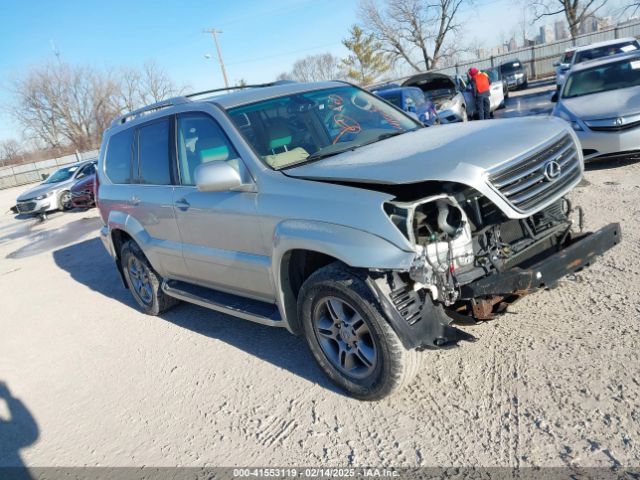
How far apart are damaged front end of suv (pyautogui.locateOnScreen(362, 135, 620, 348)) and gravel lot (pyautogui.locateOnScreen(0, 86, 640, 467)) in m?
0.52

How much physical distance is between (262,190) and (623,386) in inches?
97.5

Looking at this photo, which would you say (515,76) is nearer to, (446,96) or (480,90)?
(446,96)

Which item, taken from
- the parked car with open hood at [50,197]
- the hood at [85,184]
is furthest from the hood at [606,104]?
the parked car with open hood at [50,197]

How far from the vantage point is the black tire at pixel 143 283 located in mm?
5320

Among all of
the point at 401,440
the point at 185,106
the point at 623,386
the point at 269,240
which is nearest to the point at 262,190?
the point at 269,240

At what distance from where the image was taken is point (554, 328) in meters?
3.61

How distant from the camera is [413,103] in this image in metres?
12.2

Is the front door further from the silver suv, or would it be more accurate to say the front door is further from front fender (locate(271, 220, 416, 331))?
front fender (locate(271, 220, 416, 331))

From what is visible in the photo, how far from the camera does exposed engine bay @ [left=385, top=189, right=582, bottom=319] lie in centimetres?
275

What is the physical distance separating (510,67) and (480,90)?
16.4 meters

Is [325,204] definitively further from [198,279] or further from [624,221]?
[624,221]

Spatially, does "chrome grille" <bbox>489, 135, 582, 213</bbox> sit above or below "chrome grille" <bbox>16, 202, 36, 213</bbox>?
above

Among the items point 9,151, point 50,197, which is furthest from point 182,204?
point 9,151

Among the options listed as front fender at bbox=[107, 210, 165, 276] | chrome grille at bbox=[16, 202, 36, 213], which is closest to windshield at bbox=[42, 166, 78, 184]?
chrome grille at bbox=[16, 202, 36, 213]
